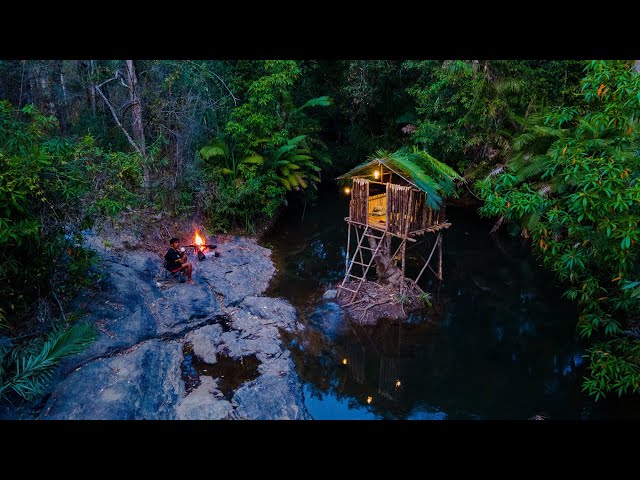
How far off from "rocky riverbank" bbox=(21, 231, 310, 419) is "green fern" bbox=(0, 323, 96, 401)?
53cm

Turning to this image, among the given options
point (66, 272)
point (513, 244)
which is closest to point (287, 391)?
point (66, 272)

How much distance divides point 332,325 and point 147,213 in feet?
19.8

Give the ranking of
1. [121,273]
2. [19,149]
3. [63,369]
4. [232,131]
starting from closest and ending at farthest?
[19,149], [63,369], [121,273], [232,131]

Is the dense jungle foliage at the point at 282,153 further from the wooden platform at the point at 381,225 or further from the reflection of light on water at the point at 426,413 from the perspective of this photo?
the reflection of light on water at the point at 426,413

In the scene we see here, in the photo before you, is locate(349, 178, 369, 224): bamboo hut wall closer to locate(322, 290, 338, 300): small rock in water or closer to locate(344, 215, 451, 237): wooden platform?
locate(344, 215, 451, 237): wooden platform

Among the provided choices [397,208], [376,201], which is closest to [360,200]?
[397,208]

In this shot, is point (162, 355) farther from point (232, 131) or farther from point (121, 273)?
point (232, 131)

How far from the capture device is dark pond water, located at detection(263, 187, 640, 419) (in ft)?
24.6

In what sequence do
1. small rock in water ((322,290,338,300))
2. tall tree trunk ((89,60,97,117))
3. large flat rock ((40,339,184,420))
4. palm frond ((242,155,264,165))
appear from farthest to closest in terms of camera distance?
palm frond ((242,155,264,165)) < tall tree trunk ((89,60,97,117)) < small rock in water ((322,290,338,300)) < large flat rock ((40,339,184,420))

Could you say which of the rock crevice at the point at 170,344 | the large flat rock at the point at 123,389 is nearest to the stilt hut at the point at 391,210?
the rock crevice at the point at 170,344

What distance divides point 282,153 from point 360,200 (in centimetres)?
476

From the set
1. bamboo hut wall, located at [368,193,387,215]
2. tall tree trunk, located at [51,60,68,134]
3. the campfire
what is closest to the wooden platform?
bamboo hut wall, located at [368,193,387,215]

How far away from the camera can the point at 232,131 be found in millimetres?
13531

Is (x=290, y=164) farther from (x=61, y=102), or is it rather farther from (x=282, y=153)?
(x=61, y=102)
